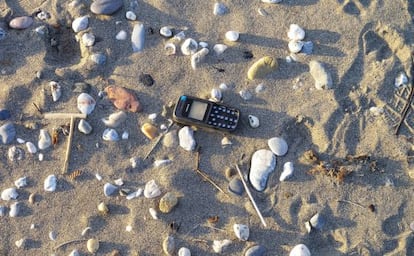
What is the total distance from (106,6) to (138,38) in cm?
32

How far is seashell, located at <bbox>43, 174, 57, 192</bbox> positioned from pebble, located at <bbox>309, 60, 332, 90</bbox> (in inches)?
74.5

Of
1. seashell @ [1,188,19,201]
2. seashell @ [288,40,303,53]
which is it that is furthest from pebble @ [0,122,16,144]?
seashell @ [288,40,303,53]

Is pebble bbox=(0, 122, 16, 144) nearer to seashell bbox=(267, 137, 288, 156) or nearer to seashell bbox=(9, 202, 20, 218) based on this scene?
seashell bbox=(9, 202, 20, 218)

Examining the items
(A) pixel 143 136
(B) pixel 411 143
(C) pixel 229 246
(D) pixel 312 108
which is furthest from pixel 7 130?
(B) pixel 411 143

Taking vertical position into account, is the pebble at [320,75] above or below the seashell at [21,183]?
above

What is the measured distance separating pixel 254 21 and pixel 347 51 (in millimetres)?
682

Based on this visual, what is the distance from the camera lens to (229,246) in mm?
3260

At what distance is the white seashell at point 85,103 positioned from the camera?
3.40 metres

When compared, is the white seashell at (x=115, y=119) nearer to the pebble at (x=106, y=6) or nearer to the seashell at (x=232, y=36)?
the pebble at (x=106, y=6)

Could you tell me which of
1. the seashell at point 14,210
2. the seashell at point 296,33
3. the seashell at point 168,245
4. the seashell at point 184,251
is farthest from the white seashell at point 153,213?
the seashell at point 296,33

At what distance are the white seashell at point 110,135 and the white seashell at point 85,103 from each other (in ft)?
0.61

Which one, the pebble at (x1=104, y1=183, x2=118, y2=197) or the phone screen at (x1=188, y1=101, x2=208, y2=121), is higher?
the phone screen at (x1=188, y1=101, x2=208, y2=121)

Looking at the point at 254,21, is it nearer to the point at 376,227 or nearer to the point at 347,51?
the point at 347,51

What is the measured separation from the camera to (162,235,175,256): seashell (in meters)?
3.25
